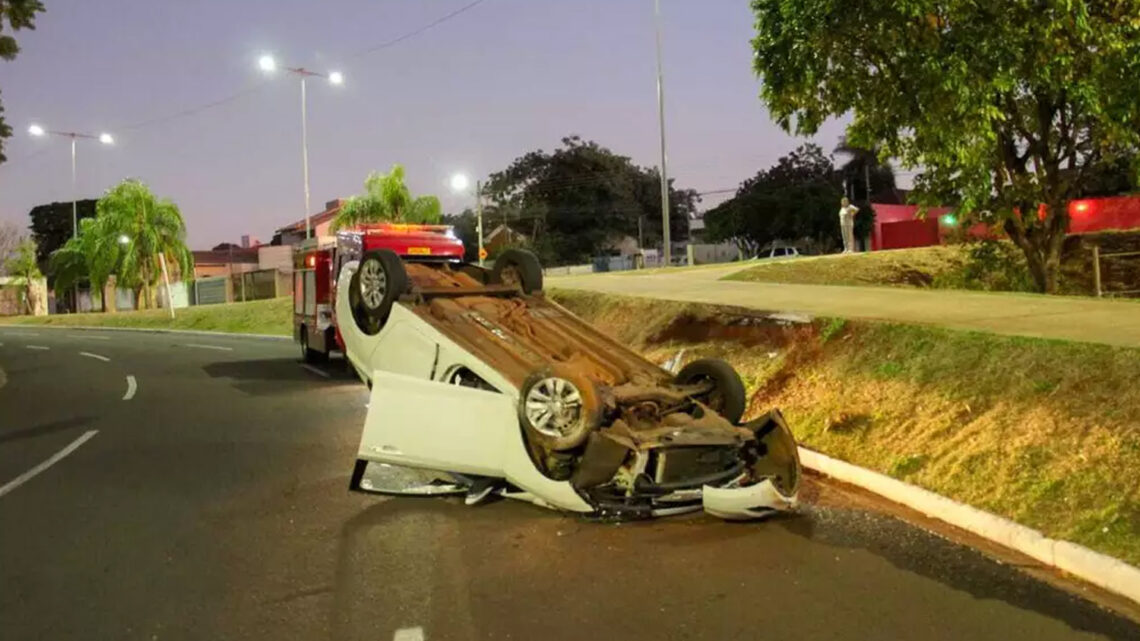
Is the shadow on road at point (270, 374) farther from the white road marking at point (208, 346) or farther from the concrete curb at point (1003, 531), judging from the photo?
the concrete curb at point (1003, 531)

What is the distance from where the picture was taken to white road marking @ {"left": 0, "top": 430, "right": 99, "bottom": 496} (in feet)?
25.3

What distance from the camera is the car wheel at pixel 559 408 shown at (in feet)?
18.9

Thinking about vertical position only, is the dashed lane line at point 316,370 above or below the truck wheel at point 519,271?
below

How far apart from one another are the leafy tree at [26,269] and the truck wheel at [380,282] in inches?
2308

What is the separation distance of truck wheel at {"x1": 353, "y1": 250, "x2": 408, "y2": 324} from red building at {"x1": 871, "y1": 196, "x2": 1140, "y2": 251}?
15694 mm

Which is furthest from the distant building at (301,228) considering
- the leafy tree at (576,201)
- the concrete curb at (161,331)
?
the concrete curb at (161,331)

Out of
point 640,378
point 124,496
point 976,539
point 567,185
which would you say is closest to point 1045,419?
point 976,539

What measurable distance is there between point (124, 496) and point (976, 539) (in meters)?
6.32

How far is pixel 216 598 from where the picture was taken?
15.8 ft

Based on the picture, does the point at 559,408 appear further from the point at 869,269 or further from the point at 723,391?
the point at 869,269

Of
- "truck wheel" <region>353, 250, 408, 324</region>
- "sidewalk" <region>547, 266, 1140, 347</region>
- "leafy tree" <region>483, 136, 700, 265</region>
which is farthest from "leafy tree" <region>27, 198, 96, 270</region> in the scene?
"truck wheel" <region>353, 250, 408, 324</region>

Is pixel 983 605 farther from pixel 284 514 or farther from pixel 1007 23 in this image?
pixel 1007 23

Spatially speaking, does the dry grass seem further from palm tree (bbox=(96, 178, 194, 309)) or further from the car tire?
palm tree (bbox=(96, 178, 194, 309))

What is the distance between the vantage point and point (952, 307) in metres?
11.2
